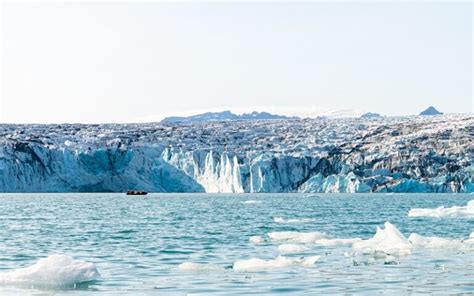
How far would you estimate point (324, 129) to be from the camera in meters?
103

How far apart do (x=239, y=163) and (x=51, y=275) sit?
70954 mm

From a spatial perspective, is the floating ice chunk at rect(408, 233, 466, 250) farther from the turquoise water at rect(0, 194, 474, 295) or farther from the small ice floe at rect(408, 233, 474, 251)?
the turquoise water at rect(0, 194, 474, 295)

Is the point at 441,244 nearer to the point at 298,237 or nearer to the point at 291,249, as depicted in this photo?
the point at 291,249

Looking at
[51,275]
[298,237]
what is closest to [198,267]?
[51,275]

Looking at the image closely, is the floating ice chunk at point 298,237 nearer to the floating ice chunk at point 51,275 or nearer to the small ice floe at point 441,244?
the small ice floe at point 441,244

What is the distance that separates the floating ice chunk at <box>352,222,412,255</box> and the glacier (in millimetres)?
60138

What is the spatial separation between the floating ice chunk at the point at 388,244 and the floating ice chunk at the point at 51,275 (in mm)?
8324

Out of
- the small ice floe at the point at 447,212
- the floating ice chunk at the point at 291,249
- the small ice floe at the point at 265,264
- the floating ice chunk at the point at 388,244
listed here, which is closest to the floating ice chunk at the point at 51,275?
the small ice floe at the point at 265,264

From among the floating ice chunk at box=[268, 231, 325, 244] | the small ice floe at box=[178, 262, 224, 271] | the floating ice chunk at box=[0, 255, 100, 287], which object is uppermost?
the floating ice chunk at box=[0, 255, 100, 287]

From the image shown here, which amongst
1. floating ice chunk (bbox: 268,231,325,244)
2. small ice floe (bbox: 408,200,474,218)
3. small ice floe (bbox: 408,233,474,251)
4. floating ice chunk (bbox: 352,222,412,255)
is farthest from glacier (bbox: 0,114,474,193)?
floating ice chunk (bbox: 352,222,412,255)

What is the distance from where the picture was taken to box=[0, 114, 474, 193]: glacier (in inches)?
3204

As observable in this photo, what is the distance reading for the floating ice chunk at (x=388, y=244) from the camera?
69.9ft

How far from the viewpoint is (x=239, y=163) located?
86500mm

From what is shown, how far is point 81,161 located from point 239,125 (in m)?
32.6
